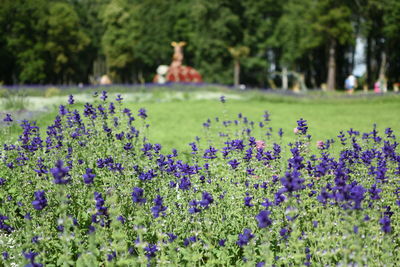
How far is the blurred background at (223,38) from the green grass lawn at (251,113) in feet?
58.4

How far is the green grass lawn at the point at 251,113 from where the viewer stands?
11328 mm

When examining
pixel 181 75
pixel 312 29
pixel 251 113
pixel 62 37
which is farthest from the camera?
pixel 62 37

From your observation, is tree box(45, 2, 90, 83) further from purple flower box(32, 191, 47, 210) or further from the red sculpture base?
purple flower box(32, 191, 47, 210)

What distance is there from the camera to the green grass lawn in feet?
37.2

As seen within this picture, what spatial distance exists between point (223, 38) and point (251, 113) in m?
29.7

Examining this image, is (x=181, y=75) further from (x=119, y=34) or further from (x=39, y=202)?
(x=39, y=202)

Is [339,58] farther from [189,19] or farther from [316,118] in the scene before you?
[316,118]

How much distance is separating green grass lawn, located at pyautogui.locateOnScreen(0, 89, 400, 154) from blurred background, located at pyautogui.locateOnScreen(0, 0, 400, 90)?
17787 mm

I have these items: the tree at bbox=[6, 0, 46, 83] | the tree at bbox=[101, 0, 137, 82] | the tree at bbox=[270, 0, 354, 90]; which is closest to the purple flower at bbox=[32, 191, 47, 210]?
A: the tree at bbox=[270, 0, 354, 90]

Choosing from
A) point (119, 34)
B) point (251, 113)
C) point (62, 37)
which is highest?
point (119, 34)

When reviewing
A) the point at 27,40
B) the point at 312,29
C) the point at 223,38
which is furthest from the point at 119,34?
the point at 312,29

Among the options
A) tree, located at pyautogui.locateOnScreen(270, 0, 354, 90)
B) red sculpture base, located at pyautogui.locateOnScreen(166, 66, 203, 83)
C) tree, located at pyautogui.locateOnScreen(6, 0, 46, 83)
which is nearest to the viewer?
red sculpture base, located at pyautogui.locateOnScreen(166, 66, 203, 83)

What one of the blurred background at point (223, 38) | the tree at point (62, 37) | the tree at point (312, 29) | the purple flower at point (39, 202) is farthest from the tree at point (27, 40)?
the purple flower at point (39, 202)

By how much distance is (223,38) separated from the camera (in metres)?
44.5
